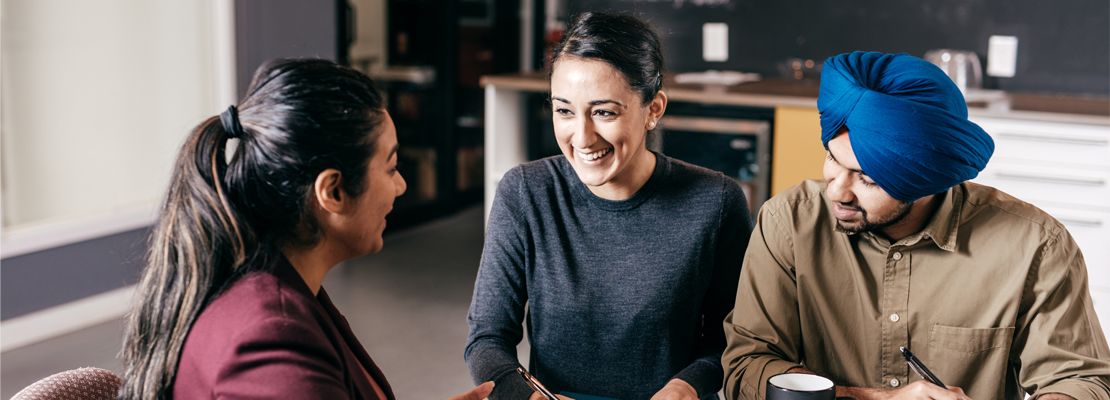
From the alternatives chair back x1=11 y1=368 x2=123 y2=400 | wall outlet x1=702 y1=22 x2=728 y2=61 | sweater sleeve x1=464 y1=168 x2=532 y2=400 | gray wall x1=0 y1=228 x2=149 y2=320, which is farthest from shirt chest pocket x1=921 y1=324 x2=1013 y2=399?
wall outlet x1=702 y1=22 x2=728 y2=61

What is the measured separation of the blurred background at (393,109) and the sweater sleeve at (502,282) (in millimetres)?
→ 1049

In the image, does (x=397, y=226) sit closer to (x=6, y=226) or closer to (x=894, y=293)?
(x=6, y=226)

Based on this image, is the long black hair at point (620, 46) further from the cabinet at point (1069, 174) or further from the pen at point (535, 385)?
the cabinet at point (1069, 174)

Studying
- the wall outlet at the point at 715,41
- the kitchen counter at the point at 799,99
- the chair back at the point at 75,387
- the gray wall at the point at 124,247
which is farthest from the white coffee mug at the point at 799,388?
the wall outlet at the point at 715,41

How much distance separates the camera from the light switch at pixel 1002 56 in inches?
153

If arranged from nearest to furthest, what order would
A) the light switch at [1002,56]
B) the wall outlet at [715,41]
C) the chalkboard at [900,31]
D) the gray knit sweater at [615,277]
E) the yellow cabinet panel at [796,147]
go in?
the gray knit sweater at [615,277] < the yellow cabinet panel at [796,147] < the chalkboard at [900,31] < the light switch at [1002,56] < the wall outlet at [715,41]

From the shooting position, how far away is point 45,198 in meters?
3.21

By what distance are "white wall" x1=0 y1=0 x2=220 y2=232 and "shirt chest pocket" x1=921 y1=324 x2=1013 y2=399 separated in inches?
107

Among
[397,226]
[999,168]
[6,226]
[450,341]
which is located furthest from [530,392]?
[397,226]

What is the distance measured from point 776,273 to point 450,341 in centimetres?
209

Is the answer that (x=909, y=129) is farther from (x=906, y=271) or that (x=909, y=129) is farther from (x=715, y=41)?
(x=715, y=41)

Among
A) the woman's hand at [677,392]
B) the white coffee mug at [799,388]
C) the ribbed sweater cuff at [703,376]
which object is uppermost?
the white coffee mug at [799,388]

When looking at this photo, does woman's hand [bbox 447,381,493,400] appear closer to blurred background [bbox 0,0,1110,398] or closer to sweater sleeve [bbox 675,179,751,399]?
sweater sleeve [bbox 675,179,751,399]

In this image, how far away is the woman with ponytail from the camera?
32.3 inches
